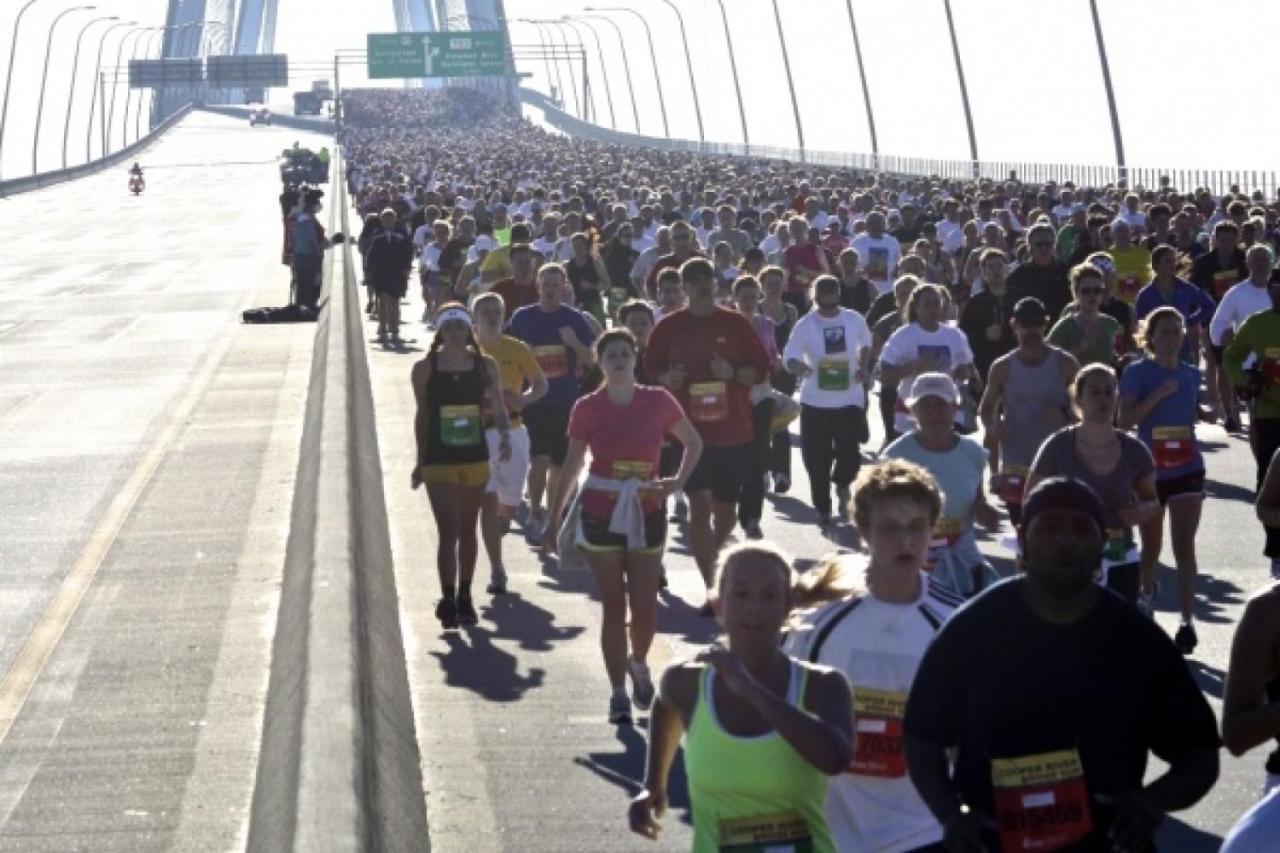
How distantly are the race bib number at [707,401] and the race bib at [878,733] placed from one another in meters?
7.37

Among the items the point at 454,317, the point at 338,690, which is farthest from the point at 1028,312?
the point at 338,690

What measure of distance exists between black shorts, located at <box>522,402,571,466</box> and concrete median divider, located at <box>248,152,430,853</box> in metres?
1.05

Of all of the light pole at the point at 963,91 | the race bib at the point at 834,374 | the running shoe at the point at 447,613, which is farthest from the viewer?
the light pole at the point at 963,91

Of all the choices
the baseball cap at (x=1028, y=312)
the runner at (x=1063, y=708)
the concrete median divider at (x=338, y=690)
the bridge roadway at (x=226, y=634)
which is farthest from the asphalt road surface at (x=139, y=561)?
the runner at (x=1063, y=708)

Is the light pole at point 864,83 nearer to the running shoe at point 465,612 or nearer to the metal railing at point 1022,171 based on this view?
the metal railing at point 1022,171

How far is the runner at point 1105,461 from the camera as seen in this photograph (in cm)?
1036

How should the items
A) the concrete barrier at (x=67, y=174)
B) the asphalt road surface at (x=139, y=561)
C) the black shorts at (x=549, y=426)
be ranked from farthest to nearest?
the concrete barrier at (x=67, y=174)
the black shorts at (x=549, y=426)
the asphalt road surface at (x=139, y=561)

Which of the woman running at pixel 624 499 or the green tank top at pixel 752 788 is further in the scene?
the woman running at pixel 624 499

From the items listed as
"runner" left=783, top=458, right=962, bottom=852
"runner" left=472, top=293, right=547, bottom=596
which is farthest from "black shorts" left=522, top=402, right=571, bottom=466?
"runner" left=783, top=458, right=962, bottom=852

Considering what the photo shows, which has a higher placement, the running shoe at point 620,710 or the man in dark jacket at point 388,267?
the man in dark jacket at point 388,267

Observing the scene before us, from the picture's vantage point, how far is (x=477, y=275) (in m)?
23.7

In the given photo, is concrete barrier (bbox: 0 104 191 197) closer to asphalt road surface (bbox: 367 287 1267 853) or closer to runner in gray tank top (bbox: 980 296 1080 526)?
asphalt road surface (bbox: 367 287 1267 853)

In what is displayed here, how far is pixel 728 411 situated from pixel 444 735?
3.24 metres

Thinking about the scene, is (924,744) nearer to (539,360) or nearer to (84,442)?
(539,360)
